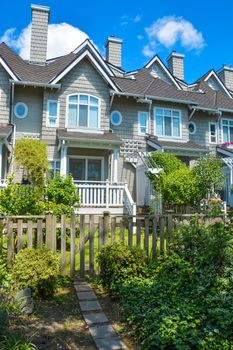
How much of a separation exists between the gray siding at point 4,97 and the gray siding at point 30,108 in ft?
1.50

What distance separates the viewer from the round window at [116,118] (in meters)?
18.8

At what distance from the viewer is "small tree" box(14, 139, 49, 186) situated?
1459 centimetres

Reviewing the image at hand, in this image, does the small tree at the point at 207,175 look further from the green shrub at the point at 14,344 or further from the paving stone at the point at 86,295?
the green shrub at the point at 14,344

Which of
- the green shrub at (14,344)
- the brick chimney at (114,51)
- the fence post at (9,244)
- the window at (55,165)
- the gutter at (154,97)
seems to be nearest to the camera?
the green shrub at (14,344)

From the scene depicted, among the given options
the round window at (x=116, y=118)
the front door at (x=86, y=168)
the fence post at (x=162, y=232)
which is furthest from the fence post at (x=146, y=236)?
the round window at (x=116, y=118)

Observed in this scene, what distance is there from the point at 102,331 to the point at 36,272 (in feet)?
5.40

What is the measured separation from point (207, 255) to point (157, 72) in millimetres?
21467

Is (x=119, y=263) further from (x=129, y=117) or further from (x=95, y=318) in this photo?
(x=129, y=117)

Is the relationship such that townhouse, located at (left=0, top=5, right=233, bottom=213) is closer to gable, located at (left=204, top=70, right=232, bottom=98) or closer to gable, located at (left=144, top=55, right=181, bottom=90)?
gable, located at (left=144, top=55, right=181, bottom=90)

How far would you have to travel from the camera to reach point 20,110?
55.6 ft

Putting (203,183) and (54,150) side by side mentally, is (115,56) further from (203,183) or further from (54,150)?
(203,183)

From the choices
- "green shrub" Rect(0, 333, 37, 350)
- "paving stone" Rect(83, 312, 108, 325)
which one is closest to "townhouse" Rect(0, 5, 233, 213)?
"paving stone" Rect(83, 312, 108, 325)

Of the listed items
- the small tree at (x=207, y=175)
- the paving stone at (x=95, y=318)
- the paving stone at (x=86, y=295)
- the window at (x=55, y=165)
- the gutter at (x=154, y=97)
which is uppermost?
the gutter at (x=154, y=97)

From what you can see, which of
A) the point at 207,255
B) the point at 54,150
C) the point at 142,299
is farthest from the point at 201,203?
the point at 142,299
